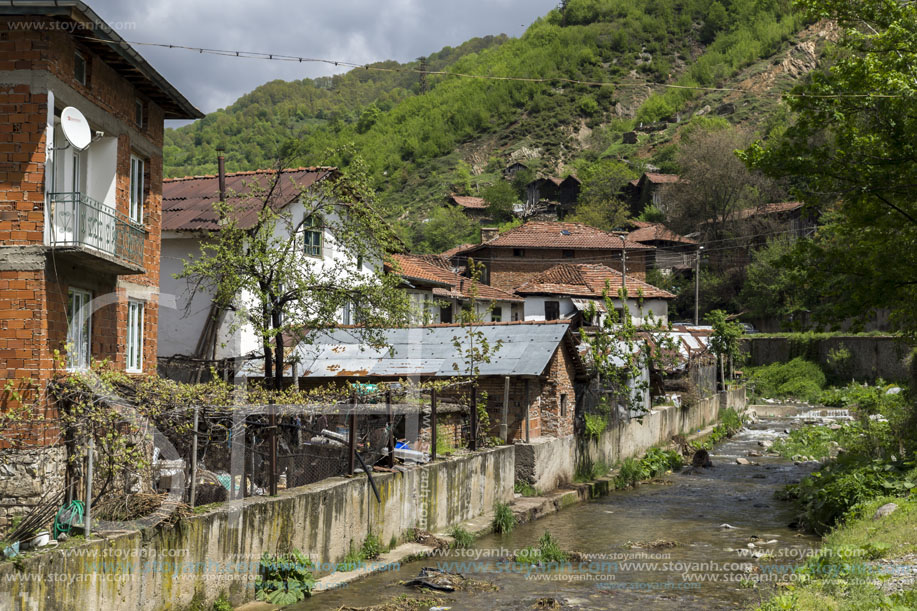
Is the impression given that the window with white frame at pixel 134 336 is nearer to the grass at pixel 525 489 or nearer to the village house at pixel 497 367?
the village house at pixel 497 367

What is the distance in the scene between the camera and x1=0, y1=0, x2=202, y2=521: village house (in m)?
11.7

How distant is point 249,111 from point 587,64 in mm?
59033

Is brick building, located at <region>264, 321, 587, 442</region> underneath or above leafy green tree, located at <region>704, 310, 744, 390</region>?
underneath

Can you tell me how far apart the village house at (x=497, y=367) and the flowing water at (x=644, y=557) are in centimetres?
235

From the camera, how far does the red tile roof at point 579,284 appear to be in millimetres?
48750

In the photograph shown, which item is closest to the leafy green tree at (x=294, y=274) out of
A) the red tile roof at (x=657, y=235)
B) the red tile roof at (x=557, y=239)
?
the red tile roof at (x=557, y=239)

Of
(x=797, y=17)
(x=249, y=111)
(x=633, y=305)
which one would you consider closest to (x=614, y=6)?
(x=797, y=17)

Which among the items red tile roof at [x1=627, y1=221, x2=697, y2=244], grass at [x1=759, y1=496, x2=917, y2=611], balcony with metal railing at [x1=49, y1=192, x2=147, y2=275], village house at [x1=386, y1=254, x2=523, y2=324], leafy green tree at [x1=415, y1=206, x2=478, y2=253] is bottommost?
grass at [x1=759, y1=496, x2=917, y2=611]

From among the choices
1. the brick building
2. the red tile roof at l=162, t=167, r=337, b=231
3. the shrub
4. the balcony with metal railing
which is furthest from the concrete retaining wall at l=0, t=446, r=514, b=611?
the red tile roof at l=162, t=167, r=337, b=231

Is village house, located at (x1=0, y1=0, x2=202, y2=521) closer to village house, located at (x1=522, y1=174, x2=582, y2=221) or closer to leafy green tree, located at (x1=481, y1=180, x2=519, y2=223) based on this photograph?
leafy green tree, located at (x1=481, y1=180, x2=519, y2=223)

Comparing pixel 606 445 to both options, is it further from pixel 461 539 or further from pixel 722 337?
pixel 722 337

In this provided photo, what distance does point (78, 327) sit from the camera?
43.6ft

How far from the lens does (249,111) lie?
14025 centimetres

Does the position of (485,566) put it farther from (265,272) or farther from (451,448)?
(265,272)
